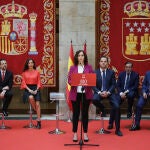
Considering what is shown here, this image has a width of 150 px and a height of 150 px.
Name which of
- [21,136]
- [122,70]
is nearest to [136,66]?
[122,70]

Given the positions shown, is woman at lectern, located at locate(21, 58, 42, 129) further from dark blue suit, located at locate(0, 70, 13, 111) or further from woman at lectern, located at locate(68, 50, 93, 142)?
woman at lectern, located at locate(68, 50, 93, 142)

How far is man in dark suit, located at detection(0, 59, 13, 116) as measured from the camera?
9867 mm

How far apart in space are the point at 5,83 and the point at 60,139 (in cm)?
245

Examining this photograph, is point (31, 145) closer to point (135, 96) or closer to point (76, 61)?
point (76, 61)

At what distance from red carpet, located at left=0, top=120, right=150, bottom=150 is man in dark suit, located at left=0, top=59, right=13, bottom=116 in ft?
2.21

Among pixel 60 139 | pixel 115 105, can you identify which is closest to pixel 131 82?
pixel 115 105

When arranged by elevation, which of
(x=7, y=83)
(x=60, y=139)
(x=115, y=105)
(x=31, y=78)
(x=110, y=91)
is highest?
(x=31, y=78)

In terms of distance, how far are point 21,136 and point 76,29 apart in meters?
3.58

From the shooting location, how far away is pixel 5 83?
1007 cm

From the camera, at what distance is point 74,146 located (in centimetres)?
783

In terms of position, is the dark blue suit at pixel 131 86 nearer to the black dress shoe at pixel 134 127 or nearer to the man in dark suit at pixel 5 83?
the black dress shoe at pixel 134 127

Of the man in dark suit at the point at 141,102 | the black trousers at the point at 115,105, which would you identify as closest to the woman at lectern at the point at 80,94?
the black trousers at the point at 115,105

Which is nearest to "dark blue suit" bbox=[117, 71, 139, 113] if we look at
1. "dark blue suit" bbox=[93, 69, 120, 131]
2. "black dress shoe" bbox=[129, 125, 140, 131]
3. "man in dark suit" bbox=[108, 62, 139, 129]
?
"man in dark suit" bbox=[108, 62, 139, 129]

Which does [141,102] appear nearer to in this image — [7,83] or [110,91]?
[110,91]
